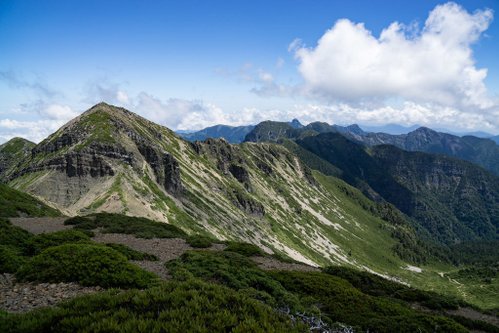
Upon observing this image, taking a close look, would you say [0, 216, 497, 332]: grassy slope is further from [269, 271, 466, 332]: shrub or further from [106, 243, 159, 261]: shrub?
[106, 243, 159, 261]: shrub

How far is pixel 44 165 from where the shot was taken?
4520 inches

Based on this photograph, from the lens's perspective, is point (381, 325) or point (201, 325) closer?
point (201, 325)

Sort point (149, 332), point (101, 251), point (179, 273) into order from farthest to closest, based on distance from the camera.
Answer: point (179, 273) → point (101, 251) → point (149, 332)

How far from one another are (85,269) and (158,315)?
32.3 ft

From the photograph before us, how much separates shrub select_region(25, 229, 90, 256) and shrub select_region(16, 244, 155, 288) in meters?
7.11

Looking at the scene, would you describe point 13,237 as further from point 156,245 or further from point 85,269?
point 156,245

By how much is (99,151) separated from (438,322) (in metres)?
113

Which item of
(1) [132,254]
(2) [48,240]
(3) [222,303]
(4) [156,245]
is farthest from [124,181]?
(3) [222,303]

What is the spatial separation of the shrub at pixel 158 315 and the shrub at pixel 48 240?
16215mm

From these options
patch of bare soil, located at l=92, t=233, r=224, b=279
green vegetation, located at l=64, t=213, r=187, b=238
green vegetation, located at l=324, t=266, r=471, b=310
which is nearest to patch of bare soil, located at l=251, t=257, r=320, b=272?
green vegetation, located at l=324, t=266, r=471, b=310

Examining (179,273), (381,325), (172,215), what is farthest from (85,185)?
(381,325)

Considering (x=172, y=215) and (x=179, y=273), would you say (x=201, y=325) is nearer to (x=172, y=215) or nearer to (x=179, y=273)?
(x=179, y=273)

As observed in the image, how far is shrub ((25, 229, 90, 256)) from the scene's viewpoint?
2598cm

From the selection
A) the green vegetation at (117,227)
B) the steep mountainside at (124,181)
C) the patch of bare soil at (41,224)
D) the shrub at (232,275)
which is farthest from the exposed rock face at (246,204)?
the shrub at (232,275)
